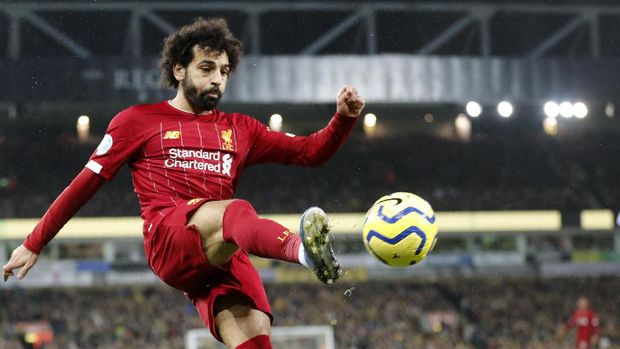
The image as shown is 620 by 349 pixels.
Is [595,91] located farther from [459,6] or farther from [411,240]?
[411,240]

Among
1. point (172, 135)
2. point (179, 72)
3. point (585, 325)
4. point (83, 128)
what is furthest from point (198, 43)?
Result: point (83, 128)

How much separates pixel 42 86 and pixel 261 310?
14.1 m

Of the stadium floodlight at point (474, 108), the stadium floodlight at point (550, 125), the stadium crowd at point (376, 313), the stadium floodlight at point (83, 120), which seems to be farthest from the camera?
the stadium floodlight at point (550, 125)

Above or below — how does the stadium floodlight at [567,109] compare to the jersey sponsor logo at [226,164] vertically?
above

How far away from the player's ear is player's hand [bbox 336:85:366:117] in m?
0.82

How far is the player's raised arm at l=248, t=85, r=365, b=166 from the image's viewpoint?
4824 millimetres

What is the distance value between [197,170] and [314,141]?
66 centimetres

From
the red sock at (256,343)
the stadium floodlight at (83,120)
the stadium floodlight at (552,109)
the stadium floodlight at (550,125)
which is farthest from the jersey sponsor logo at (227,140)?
the stadium floodlight at (550,125)

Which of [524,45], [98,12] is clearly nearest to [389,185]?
[524,45]

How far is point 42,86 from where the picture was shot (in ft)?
58.4

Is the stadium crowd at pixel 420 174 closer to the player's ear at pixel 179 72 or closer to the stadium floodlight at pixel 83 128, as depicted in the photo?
the stadium floodlight at pixel 83 128

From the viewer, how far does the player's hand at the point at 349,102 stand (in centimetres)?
480

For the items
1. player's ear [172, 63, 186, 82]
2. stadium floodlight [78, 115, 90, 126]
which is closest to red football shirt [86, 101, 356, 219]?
player's ear [172, 63, 186, 82]

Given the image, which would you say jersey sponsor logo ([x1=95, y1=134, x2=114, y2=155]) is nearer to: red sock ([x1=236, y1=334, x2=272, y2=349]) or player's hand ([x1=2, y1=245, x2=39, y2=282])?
player's hand ([x1=2, y1=245, x2=39, y2=282])
